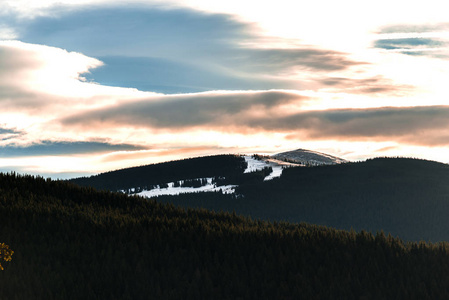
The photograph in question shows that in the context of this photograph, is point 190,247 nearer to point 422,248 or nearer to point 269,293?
point 269,293

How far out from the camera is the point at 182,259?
58.8m

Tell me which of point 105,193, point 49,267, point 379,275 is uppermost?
point 105,193

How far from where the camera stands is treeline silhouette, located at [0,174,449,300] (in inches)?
1955

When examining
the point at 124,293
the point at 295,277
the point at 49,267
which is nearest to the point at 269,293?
the point at 295,277

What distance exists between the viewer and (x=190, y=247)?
62.1m

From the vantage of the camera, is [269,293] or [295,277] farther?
[295,277]

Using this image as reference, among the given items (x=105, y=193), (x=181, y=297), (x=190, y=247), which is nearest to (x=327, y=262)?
(x=190, y=247)

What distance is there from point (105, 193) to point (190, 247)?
27448mm

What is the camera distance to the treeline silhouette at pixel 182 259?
163 feet

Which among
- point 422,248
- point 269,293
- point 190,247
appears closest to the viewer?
point 269,293

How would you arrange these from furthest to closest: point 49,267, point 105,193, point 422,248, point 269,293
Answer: point 105,193 < point 422,248 < point 269,293 < point 49,267

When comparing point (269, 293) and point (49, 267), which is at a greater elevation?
point (49, 267)

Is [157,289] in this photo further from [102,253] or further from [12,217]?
[12,217]

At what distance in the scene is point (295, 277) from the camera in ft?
190
